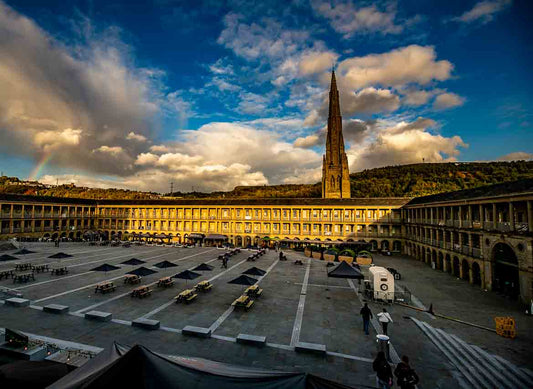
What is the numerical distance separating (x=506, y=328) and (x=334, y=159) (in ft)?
269

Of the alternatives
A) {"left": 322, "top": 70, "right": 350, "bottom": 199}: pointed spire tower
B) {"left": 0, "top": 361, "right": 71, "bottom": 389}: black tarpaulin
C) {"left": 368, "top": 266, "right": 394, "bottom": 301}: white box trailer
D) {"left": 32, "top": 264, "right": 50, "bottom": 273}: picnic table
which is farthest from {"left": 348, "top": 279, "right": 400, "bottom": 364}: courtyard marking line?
{"left": 322, "top": 70, "right": 350, "bottom": 199}: pointed spire tower

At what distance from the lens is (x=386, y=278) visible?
1978cm

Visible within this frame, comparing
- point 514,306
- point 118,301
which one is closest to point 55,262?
point 118,301

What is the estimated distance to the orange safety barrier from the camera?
14312mm

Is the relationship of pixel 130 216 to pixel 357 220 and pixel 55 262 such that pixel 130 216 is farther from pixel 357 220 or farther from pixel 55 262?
pixel 357 220

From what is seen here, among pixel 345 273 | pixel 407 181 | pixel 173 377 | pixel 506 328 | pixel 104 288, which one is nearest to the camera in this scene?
pixel 173 377

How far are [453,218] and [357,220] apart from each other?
2337 cm

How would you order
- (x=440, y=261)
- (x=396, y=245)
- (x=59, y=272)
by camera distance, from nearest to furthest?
(x=59, y=272)
(x=440, y=261)
(x=396, y=245)

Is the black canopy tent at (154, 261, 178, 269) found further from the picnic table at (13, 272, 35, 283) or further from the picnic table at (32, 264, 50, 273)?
the picnic table at (32, 264, 50, 273)

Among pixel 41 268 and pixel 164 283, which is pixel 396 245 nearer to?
pixel 164 283

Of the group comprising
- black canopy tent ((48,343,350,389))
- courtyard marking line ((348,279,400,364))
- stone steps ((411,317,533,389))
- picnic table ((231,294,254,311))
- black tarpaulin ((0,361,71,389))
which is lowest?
stone steps ((411,317,533,389))

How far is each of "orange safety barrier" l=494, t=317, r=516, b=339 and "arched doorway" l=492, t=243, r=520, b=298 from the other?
1139 cm

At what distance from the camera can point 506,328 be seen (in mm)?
14406

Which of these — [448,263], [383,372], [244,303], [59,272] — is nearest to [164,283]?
[244,303]
